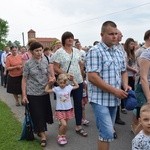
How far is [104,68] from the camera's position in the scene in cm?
456

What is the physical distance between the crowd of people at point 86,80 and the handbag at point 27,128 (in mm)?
81

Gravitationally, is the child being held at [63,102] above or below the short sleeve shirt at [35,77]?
below

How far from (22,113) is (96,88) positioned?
16.3ft

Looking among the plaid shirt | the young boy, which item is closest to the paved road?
the plaid shirt

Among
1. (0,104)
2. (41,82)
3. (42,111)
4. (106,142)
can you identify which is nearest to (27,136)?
(42,111)

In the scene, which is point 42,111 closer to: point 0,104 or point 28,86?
point 28,86

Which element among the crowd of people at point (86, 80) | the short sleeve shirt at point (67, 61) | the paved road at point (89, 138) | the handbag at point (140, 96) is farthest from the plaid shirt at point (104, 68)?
the short sleeve shirt at point (67, 61)

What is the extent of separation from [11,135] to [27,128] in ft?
2.03

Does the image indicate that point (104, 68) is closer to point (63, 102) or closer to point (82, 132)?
point (63, 102)

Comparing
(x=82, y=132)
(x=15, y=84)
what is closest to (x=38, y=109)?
(x=82, y=132)

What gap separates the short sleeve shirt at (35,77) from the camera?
20.6 feet

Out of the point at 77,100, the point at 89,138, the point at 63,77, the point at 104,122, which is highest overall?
the point at 63,77

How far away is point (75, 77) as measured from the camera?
6.77 metres

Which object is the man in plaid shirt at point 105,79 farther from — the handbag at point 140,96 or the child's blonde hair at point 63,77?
the child's blonde hair at point 63,77
